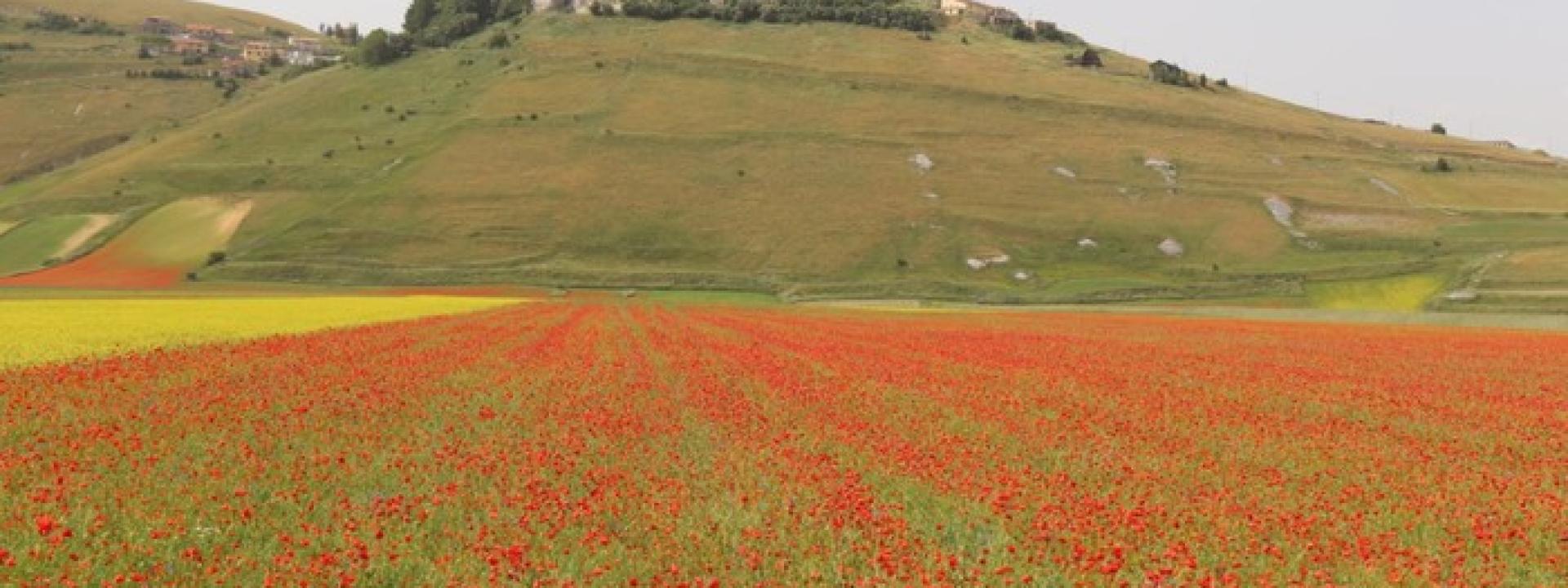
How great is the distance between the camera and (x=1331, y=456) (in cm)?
1900

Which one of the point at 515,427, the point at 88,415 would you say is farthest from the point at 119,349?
the point at 515,427

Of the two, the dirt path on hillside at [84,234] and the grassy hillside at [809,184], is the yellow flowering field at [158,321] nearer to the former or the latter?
the grassy hillside at [809,184]

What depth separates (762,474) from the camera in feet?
54.3

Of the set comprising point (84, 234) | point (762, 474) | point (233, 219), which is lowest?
point (84, 234)

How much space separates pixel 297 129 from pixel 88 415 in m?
160

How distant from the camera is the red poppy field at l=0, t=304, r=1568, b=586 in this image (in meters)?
11.5

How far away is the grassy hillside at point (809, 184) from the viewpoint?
118250 millimetres

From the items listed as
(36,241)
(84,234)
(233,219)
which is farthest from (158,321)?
(36,241)

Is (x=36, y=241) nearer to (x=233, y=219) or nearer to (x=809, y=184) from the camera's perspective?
(x=233, y=219)

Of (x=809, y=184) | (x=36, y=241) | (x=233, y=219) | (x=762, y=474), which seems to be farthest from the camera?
(x=809, y=184)

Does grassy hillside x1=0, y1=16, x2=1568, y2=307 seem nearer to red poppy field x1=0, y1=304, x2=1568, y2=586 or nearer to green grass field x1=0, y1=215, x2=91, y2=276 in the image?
green grass field x1=0, y1=215, x2=91, y2=276

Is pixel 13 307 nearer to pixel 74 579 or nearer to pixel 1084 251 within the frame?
pixel 74 579

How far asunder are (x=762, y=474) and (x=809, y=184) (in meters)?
127

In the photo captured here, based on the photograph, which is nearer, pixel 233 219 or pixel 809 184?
pixel 233 219
